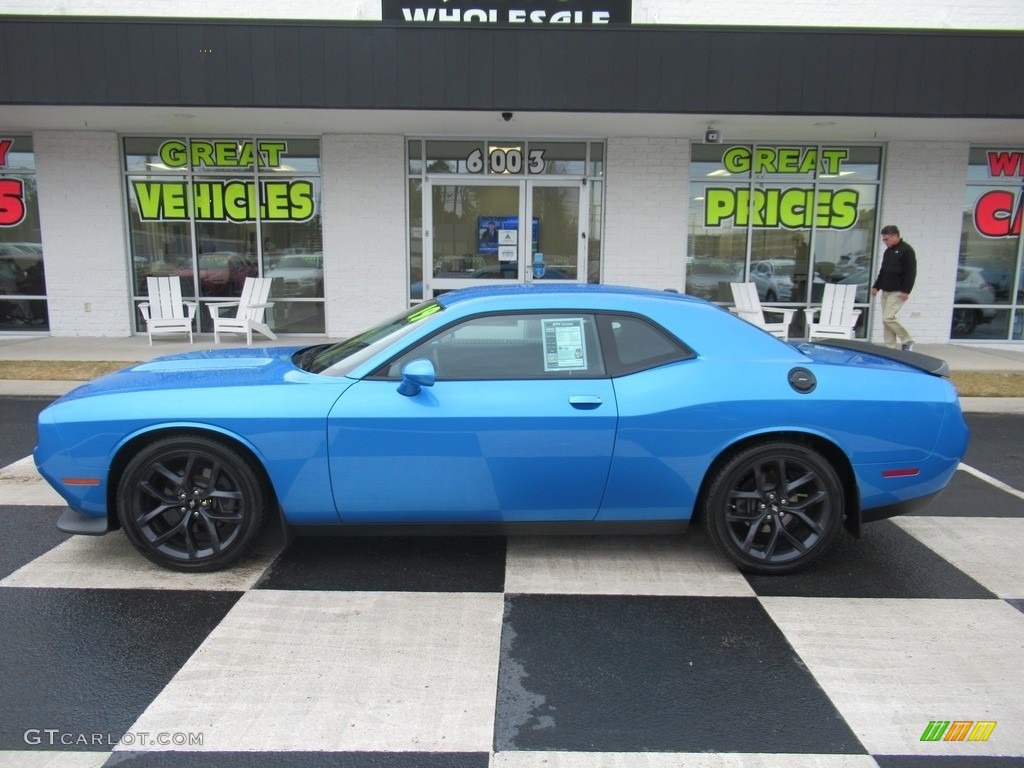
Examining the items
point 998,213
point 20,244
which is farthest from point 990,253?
point 20,244

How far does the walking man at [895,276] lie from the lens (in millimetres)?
10656

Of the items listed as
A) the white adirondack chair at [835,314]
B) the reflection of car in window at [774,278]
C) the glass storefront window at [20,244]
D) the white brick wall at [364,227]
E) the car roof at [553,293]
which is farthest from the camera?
the reflection of car in window at [774,278]

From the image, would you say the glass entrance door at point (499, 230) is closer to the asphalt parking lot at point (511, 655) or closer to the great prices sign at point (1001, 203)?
the great prices sign at point (1001, 203)

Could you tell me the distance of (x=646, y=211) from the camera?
12.4 m

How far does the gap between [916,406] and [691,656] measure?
1.87 meters

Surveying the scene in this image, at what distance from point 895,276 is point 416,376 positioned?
370 inches

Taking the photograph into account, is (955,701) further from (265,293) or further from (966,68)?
(265,293)

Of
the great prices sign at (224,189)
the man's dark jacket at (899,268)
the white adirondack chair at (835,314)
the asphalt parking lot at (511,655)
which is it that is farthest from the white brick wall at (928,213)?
the great prices sign at (224,189)

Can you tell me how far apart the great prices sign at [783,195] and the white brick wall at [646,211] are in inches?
27.8

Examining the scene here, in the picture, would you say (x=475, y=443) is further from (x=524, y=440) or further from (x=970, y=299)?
(x=970, y=299)

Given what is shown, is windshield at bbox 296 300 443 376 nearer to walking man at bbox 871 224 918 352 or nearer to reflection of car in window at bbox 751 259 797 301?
walking man at bbox 871 224 918 352

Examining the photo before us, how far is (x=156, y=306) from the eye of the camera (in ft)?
40.1

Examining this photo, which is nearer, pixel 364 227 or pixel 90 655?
pixel 90 655

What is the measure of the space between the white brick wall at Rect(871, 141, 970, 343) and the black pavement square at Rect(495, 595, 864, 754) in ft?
35.8
